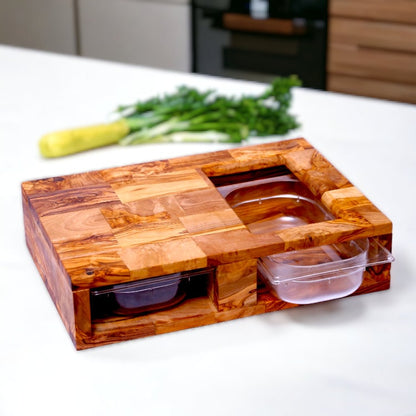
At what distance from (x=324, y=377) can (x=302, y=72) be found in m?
2.80

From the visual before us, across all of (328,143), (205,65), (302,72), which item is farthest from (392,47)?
(328,143)

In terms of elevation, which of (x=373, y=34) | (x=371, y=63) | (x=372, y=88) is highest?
(x=373, y=34)

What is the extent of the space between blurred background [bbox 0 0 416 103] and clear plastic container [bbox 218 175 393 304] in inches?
88.4

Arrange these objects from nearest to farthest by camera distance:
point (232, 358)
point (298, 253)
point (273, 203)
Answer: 1. point (232, 358)
2. point (298, 253)
3. point (273, 203)

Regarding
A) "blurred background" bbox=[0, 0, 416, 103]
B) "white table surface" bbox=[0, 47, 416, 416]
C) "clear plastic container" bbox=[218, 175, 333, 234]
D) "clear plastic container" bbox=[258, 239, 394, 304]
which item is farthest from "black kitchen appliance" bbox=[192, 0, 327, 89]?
"clear plastic container" bbox=[258, 239, 394, 304]

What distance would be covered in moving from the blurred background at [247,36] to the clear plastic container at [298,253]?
2245mm

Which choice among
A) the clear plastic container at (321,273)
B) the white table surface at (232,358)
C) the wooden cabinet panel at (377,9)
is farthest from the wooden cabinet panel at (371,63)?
the clear plastic container at (321,273)

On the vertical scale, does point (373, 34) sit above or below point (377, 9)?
below

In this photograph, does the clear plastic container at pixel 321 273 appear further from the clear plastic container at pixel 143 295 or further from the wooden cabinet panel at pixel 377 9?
the wooden cabinet panel at pixel 377 9

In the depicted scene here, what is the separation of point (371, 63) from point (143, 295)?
2.67 m

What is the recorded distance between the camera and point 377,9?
140 inches

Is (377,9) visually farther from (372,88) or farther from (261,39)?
(261,39)

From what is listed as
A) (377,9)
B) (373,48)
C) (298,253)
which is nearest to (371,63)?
(373,48)

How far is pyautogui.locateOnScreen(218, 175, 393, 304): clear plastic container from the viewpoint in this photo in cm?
127
